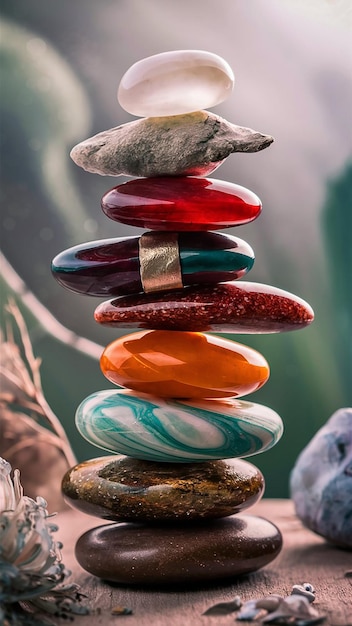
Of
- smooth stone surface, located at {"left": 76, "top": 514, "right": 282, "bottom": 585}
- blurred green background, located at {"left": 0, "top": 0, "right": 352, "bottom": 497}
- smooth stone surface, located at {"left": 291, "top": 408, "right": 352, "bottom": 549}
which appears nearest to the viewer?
smooth stone surface, located at {"left": 76, "top": 514, "right": 282, "bottom": 585}

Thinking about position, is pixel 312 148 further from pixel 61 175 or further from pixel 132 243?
pixel 132 243

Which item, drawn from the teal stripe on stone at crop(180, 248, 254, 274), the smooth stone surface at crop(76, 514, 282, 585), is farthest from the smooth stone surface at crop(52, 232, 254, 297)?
the smooth stone surface at crop(76, 514, 282, 585)

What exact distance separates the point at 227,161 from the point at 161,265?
921 mm

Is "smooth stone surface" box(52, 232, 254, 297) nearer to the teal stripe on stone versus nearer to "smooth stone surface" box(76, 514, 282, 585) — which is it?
the teal stripe on stone

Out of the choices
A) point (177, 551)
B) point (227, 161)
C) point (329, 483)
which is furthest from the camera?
point (227, 161)

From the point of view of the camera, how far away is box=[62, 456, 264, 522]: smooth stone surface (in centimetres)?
119

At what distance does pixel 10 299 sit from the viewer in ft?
6.77

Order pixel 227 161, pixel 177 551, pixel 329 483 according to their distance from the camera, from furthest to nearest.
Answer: pixel 227 161, pixel 329 483, pixel 177 551

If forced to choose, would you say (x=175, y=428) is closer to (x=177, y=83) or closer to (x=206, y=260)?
(x=206, y=260)

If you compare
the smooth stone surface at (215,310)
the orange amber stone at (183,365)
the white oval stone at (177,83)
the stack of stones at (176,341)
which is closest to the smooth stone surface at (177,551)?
the stack of stones at (176,341)

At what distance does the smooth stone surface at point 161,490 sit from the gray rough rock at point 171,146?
50 centimetres

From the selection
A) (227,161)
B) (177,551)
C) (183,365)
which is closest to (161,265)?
(183,365)

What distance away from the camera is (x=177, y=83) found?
119 centimetres

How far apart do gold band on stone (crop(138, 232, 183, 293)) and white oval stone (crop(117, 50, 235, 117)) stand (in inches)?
8.9
